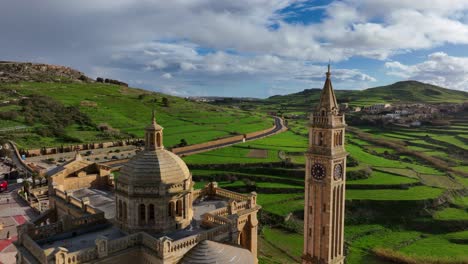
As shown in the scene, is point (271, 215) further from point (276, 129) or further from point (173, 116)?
point (173, 116)

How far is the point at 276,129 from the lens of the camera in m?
132

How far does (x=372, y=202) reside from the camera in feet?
201

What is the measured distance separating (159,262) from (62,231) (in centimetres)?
875

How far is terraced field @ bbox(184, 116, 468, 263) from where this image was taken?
50469 mm

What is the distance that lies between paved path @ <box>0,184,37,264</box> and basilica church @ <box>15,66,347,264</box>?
5.96 metres

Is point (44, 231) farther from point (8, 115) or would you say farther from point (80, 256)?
point (8, 115)

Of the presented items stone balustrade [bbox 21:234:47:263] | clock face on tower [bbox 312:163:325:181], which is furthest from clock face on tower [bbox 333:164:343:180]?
stone balustrade [bbox 21:234:47:263]

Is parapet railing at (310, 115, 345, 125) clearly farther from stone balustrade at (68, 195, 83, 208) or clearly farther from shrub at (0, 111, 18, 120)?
shrub at (0, 111, 18, 120)

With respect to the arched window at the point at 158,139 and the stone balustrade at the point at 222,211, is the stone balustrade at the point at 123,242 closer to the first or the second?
the arched window at the point at 158,139

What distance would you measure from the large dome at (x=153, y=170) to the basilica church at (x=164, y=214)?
0.24 feet

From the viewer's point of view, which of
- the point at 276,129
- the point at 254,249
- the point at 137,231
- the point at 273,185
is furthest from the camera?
the point at 276,129

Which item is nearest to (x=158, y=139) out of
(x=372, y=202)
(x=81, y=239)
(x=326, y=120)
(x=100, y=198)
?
(x=81, y=239)

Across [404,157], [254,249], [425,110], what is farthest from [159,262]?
[425,110]

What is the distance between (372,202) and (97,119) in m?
91.1
